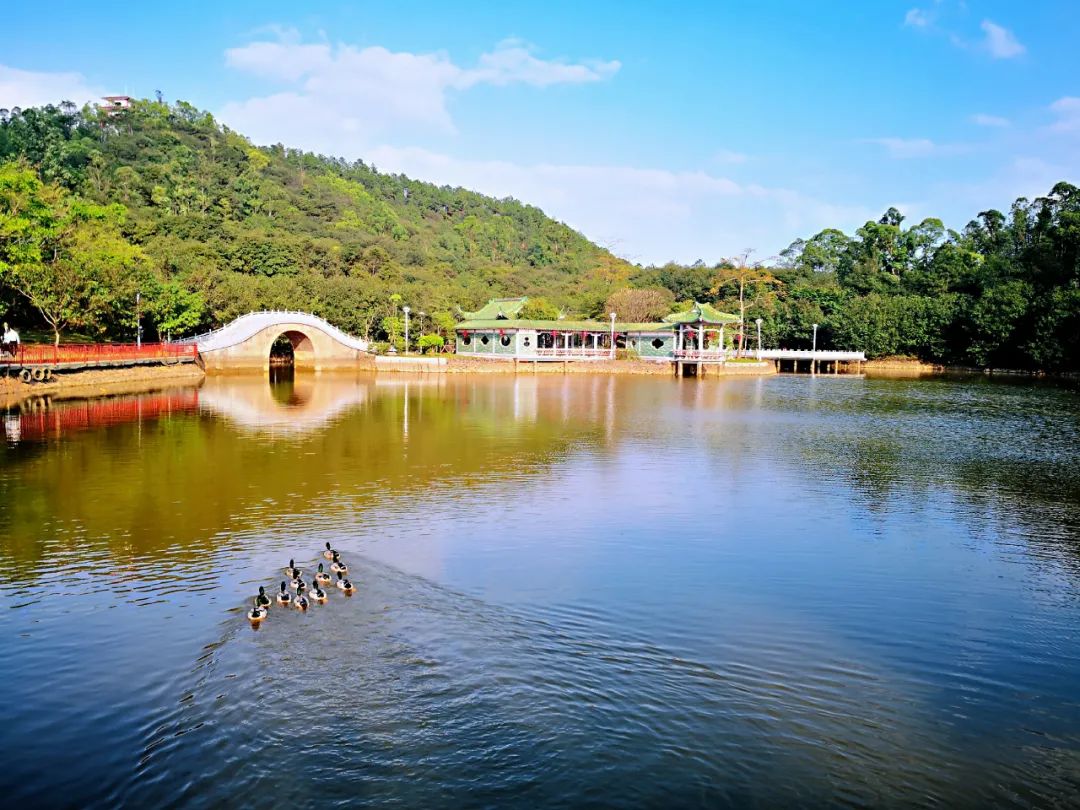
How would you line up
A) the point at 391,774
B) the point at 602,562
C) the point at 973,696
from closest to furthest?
the point at 391,774 → the point at 973,696 → the point at 602,562

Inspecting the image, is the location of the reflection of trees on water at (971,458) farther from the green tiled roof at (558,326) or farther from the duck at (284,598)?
the green tiled roof at (558,326)

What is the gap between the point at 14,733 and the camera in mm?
7258

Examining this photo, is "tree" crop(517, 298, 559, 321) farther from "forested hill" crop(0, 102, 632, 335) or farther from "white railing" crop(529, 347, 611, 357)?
"white railing" crop(529, 347, 611, 357)

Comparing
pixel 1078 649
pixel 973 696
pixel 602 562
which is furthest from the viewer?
pixel 602 562

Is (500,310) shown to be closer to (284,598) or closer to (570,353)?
(570,353)

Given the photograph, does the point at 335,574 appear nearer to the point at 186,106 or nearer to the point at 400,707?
the point at 400,707

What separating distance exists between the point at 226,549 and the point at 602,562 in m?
5.98

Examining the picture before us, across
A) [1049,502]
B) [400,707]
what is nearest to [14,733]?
[400,707]

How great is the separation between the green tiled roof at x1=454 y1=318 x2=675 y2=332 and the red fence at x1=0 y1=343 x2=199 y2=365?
20.8 m

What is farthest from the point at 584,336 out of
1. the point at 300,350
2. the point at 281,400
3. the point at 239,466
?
the point at 239,466

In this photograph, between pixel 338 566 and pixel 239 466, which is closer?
pixel 338 566

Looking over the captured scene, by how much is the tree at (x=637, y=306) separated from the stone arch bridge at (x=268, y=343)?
25.6 meters

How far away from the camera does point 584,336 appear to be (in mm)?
64062

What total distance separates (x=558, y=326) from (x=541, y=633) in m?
52.1
